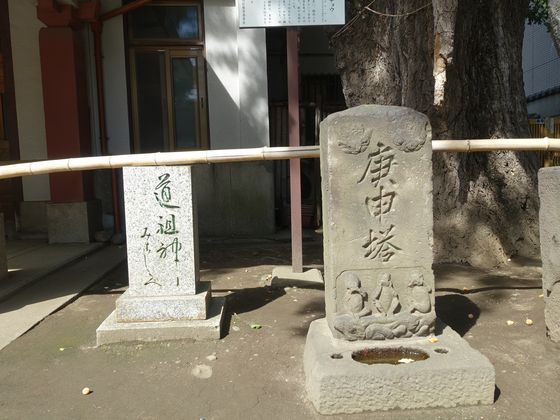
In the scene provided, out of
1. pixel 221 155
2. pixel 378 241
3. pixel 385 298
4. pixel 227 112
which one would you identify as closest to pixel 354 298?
pixel 385 298

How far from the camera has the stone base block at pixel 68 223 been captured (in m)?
7.12

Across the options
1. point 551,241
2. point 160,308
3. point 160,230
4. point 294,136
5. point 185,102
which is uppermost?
point 185,102

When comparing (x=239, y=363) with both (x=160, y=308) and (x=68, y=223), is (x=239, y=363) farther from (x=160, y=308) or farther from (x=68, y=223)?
(x=68, y=223)

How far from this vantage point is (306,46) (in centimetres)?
1047

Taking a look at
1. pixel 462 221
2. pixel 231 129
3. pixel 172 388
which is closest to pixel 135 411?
pixel 172 388

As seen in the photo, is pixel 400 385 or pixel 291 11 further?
pixel 291 11

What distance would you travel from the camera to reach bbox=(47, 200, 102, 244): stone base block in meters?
7.12

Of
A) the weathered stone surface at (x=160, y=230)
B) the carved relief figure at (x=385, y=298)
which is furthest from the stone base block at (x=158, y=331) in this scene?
the carved relief figure at (x=385, y=298)

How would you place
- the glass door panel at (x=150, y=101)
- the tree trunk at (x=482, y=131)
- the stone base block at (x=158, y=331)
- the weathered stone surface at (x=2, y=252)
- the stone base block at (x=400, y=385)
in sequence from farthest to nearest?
the glass door panel at (x=150, y=101) → the tree trunk at (x=482, y=131) → the weathered stone surface at (x=2, y=252) → the stone base block at (x=158, y=331) → the stone base block at (x=400, y=385)

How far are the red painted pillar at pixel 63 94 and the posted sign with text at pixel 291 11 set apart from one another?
3.52 metres

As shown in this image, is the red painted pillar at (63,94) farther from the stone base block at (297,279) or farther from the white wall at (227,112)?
Result: the stone base block at (297,279)

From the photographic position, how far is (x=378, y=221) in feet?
9.77

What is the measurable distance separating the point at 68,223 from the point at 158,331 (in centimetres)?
424

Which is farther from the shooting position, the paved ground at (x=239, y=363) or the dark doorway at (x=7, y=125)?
the dark doorway at (x=7, y=125)
